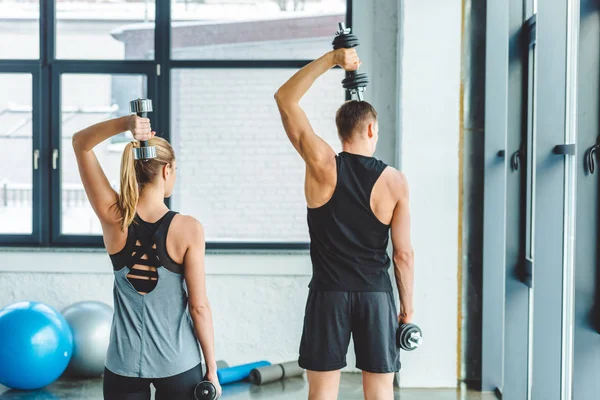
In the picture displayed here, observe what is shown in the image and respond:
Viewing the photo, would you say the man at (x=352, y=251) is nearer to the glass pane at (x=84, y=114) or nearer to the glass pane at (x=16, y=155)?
the glass pane at (x=84, y=114)

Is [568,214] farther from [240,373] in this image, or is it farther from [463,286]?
[240,373]

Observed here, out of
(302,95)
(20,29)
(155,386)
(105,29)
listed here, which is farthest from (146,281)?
(20,29)

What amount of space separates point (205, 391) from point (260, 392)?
2458mm

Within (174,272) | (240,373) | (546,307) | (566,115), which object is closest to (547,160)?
(566,115)

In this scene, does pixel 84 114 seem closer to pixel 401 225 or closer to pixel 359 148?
pixel 359 148

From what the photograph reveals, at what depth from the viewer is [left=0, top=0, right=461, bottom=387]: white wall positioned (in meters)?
4.54

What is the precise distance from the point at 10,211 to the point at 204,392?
3467 mm

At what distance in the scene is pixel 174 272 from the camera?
212 centimetres

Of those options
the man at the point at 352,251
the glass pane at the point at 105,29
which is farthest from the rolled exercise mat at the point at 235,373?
the glass pane at the point at 105,29

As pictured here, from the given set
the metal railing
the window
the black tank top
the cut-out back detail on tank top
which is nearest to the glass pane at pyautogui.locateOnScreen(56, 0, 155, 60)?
the window

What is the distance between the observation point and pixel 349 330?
2.77 metres

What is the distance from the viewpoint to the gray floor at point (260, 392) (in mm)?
4332

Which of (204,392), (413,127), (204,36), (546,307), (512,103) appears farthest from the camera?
(204,36)

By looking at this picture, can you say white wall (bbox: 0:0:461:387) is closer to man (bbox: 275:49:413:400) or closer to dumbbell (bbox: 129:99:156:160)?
man (bbox: 275:49:413:400)
